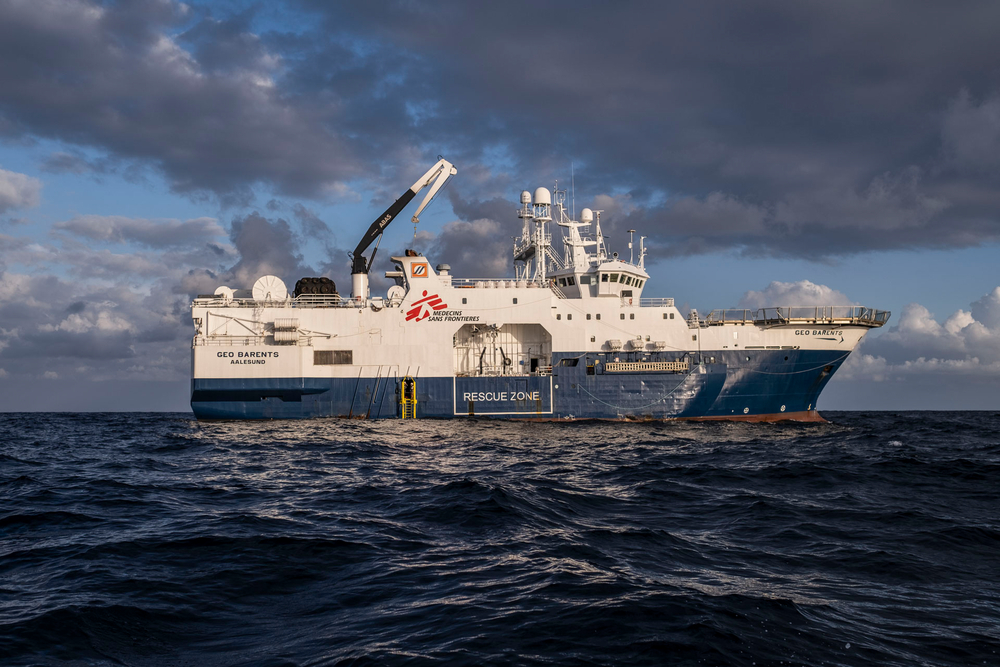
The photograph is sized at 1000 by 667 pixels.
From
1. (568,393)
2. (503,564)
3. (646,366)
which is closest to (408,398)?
(568,393)

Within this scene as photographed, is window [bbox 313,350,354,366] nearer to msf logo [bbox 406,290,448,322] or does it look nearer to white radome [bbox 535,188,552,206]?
msf logo [bbox 406,290,448,322]

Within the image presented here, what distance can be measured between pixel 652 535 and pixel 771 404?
90.3 feet

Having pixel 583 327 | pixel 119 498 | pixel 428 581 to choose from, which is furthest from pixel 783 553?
pixel 583 327

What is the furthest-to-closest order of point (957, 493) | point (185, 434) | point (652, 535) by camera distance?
point (185, 434), point (957, 493), point (652, 535)

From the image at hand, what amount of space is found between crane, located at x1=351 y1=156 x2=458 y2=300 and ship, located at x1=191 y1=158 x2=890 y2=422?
→ 3.06m

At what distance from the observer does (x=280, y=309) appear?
3375cm

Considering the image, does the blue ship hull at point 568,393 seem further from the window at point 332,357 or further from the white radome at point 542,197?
the white radome at point 542,197

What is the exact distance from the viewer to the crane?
122 ft

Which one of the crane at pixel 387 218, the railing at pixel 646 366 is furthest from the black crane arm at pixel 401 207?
the railing at pixel 646 366

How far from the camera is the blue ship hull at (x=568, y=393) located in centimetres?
3272

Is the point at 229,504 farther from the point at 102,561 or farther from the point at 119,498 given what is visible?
the point at 102,561

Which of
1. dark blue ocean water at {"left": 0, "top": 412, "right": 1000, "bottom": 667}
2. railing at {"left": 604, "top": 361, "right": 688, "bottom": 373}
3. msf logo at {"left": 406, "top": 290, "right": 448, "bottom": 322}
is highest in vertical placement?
msf logo at {"left": 406, "top": 290, "right": 448, "bottom": 322}

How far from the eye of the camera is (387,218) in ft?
130

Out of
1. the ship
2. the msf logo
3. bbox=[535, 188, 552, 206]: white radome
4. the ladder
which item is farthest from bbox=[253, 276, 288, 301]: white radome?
bbox=[535, 188, 552, 206]: white radome
